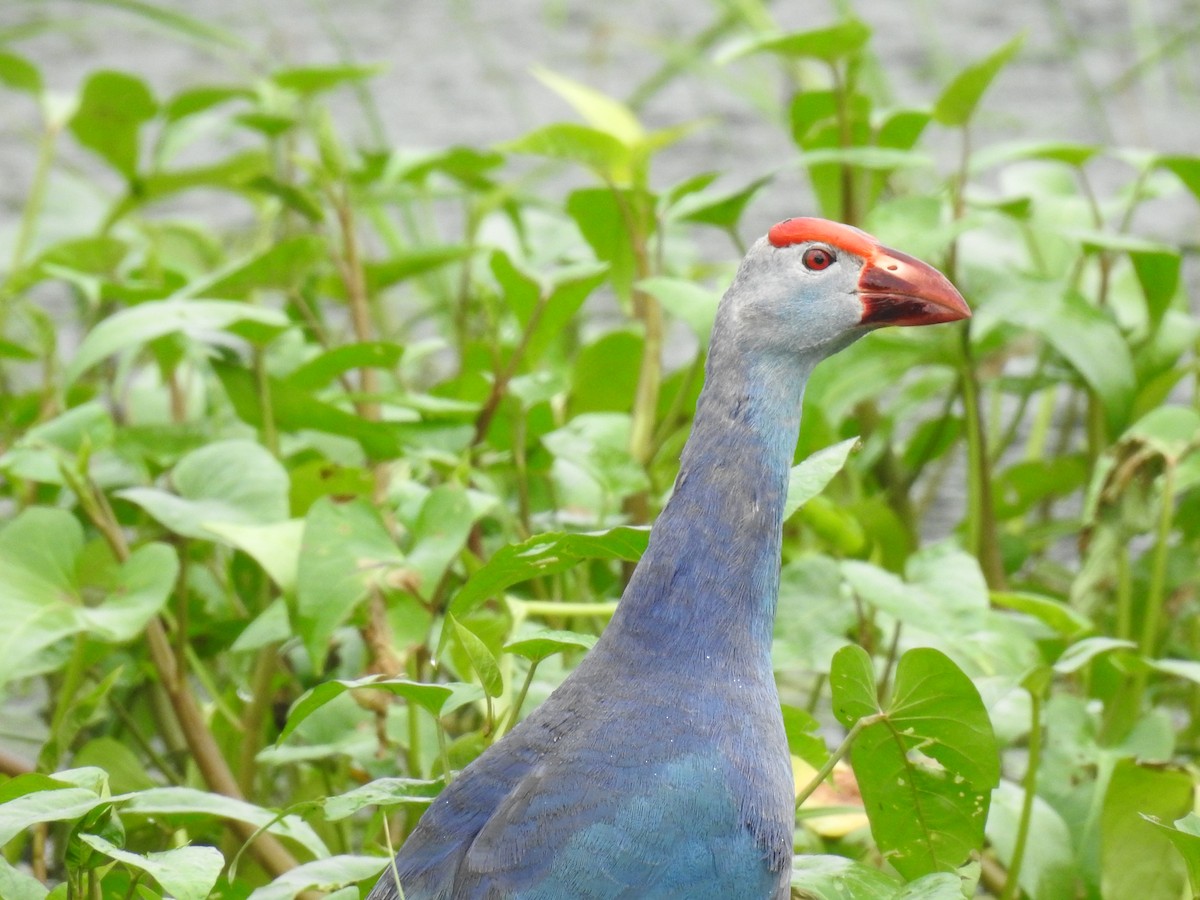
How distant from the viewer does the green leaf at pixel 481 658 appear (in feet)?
3.90

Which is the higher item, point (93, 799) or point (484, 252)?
point (484, 252)

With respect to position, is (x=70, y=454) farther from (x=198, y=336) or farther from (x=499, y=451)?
(x=499, y=451)

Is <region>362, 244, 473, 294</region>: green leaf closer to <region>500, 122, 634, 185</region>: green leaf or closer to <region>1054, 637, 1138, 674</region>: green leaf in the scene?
<region>500, 122, 634, 185</region>: green leaf

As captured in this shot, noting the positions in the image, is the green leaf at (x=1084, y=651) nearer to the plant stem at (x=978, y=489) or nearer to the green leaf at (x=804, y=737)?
the green leaf at (x=804, y=737)

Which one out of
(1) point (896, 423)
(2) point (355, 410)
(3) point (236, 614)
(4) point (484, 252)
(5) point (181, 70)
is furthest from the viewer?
(5) point (181, 70)

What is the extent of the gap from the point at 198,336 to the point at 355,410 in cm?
23

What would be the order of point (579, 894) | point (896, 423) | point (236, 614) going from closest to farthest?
1. point (579, 894)
2. point (236, 614)
3. point (896, 423)

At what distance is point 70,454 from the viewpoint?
68.7 inches

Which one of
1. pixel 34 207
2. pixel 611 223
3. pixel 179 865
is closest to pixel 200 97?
pixel 34 207

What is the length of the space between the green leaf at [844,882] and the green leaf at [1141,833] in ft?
1.08

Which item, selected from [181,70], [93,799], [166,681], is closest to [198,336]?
[166,681]

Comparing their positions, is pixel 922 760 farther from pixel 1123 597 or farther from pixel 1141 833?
pixel 1123 597

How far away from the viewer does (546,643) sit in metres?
1.27

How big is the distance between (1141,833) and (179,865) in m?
0.84
